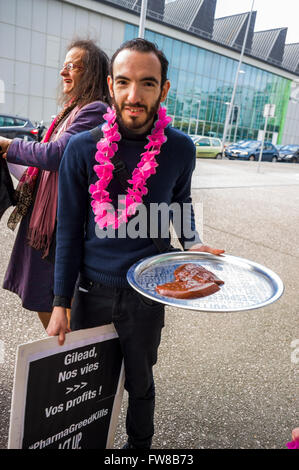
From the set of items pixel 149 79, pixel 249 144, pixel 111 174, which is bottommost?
pixel 111 174

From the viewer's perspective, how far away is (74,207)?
1688 mm

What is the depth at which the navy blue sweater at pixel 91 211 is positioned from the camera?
1.65 metres

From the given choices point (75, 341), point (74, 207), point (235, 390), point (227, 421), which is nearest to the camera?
point (75, 341)

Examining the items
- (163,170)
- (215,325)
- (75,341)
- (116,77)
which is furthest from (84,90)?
(215,325)

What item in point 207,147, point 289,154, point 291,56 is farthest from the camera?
point 291,56

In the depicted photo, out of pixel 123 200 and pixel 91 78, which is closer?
pixel 123 200

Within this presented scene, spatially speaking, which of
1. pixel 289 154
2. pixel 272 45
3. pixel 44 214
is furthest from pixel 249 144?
pixel 272 45

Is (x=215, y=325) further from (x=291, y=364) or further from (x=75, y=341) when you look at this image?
(x=75, y=341)

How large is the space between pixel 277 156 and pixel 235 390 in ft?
89.5

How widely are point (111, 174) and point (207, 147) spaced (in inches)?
890

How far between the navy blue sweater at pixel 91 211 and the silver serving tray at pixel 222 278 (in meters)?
0.10

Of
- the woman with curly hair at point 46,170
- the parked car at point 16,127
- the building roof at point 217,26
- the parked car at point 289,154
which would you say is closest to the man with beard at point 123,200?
the woman with curly hair at point 46,170

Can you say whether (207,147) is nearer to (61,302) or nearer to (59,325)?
(61,302)

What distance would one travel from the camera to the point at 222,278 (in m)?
1.72
